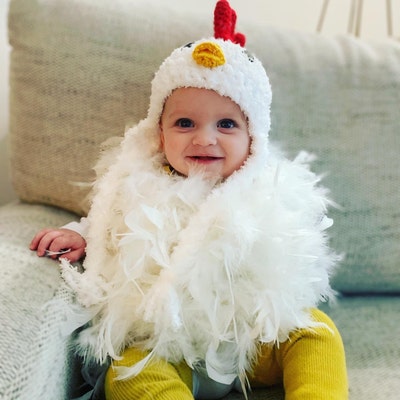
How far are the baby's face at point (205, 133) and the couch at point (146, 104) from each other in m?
0.17

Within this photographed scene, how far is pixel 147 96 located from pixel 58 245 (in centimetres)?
36

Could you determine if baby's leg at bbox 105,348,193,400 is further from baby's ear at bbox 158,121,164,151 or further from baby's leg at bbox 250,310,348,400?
baby's ear at bbox 158,121,164,151

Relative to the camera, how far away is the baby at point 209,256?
0.70 meters

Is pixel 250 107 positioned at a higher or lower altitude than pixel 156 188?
higher

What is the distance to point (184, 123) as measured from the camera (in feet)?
2.71

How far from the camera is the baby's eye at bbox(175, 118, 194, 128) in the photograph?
2.69 ft

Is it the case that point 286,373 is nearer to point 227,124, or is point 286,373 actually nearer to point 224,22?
point 227,124

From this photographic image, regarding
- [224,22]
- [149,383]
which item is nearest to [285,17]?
[224,22]

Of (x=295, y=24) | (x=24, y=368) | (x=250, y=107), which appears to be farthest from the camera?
(x=295, y=24)

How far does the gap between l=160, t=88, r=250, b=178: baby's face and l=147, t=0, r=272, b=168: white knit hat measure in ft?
0.05

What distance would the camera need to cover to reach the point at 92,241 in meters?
0.78

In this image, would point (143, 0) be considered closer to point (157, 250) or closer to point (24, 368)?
point (157, 250)

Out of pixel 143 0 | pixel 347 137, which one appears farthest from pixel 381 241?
pixel 143 0

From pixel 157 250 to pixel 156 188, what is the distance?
117 millimetres
